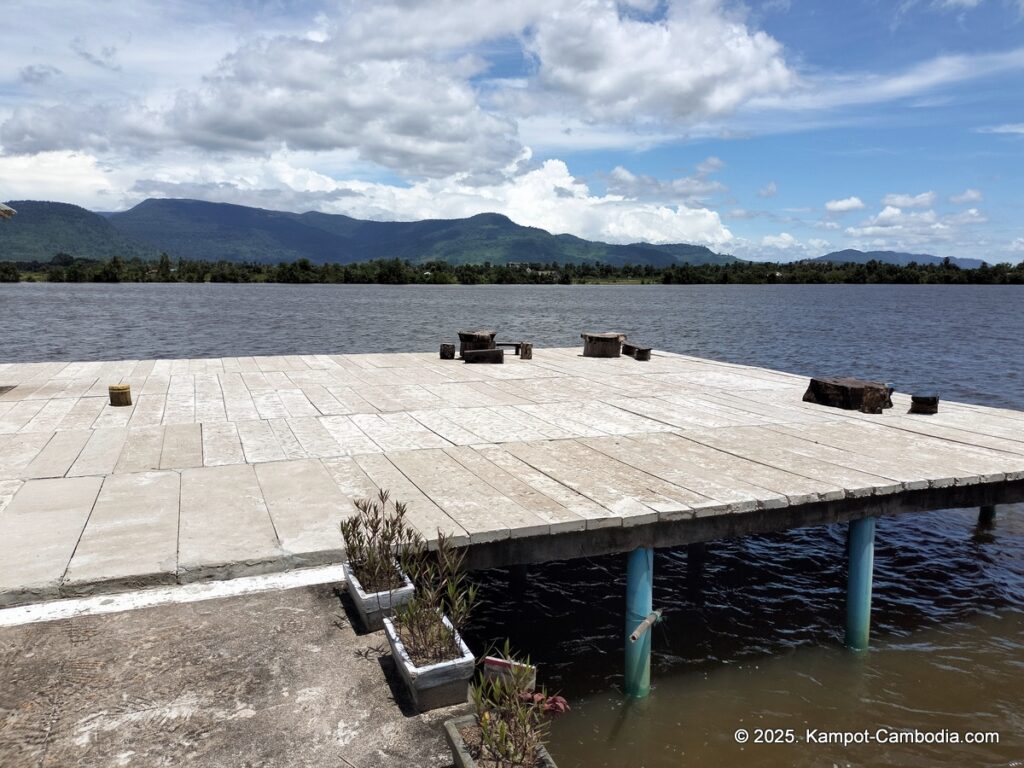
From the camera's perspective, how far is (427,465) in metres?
7.47

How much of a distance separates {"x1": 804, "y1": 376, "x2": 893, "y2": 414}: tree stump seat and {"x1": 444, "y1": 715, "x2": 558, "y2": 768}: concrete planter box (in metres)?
8.72

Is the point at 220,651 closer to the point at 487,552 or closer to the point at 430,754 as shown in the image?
the point at 430,754

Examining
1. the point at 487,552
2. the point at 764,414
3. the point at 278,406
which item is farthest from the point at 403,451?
the point at 764,414

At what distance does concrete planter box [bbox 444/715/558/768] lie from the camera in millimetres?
3412

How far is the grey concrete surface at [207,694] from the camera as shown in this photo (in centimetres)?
350

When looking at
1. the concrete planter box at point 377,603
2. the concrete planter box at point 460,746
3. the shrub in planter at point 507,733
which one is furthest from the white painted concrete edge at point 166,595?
the shrub in planter at point 507,733

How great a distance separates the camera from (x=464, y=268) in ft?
529

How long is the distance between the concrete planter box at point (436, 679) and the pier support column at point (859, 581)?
201 inches

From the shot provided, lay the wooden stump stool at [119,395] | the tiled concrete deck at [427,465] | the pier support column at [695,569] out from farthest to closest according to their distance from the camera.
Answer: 1. the wooden stump stool at [119,395]
2. the pier support column at [695,569]
3. the tiled concrete deck at [427,465]

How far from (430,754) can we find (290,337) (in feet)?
135

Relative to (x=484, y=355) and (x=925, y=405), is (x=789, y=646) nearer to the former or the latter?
(x=925, y=405)

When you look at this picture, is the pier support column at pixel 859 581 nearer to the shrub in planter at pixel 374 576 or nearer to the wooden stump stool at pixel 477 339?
the shrub in planter at pixel 374 576

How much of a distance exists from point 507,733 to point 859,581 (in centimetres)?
564

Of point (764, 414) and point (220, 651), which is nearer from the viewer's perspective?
point (220, 651)
